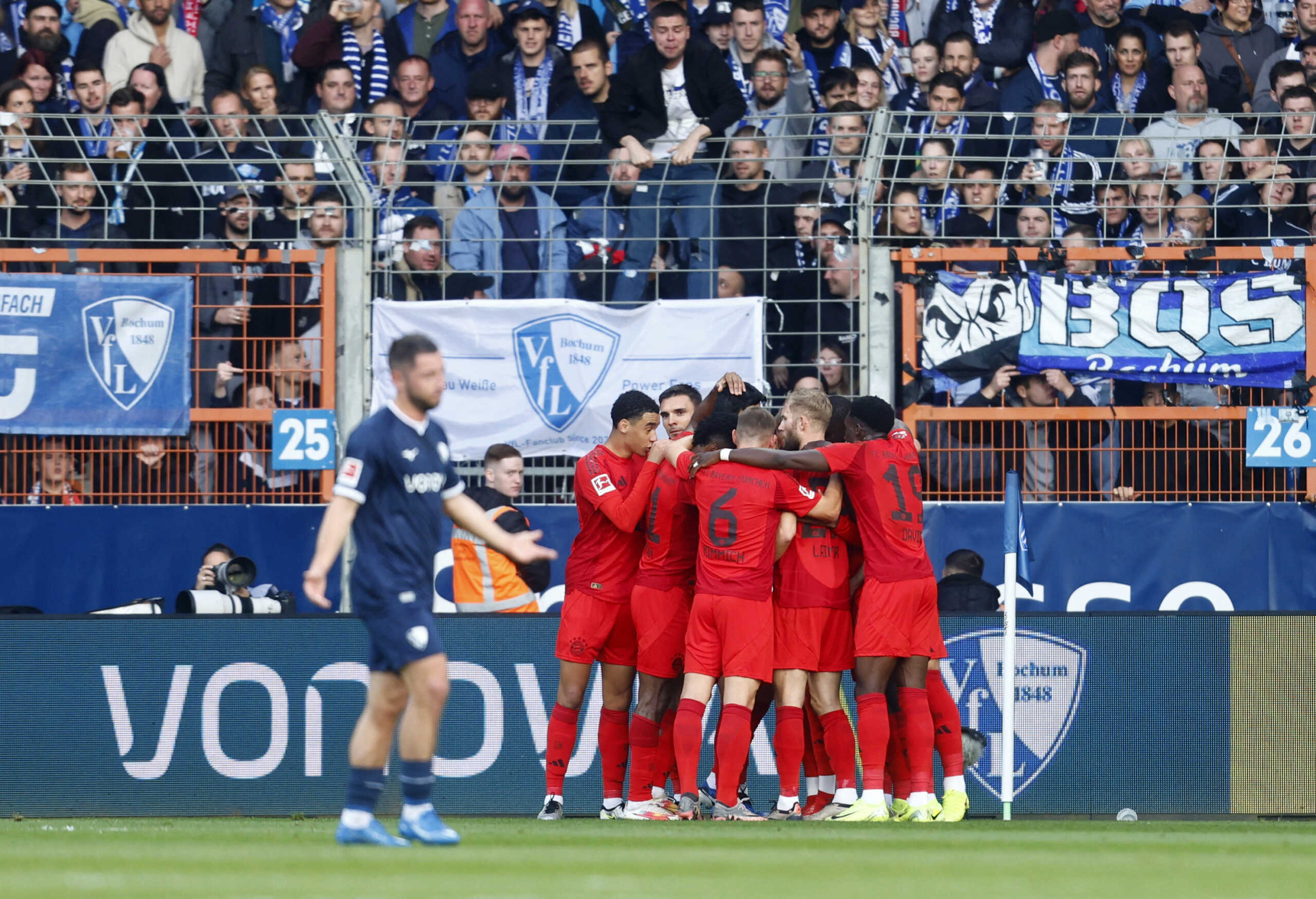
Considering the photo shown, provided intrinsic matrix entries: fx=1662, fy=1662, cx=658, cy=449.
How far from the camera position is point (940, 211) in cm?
1339

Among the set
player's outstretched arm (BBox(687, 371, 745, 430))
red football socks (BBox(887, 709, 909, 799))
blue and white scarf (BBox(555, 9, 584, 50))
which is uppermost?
blue and white scarf (BBox(555, 9, 584, 50))

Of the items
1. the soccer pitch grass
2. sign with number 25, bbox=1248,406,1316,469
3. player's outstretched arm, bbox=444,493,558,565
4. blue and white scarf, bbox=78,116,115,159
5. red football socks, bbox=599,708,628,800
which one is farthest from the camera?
blue and white scarf, bbox=78,116,115,159

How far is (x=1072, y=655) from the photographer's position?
414 inches

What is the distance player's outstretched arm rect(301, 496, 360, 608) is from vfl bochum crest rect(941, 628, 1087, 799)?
16.4 feet

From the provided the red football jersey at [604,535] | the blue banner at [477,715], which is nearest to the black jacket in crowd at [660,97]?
the red football jersey at [604,535]

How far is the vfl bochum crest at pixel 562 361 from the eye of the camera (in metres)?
12.4

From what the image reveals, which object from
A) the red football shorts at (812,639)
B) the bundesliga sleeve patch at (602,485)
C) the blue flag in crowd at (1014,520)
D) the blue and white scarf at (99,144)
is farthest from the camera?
the blue and white scarf at (99,144)

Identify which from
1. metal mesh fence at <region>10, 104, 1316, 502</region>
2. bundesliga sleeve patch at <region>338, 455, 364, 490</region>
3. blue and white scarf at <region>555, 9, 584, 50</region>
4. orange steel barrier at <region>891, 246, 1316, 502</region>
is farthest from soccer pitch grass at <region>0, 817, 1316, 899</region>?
blue and white scarf at <region>555, 9, 584, 50</region>

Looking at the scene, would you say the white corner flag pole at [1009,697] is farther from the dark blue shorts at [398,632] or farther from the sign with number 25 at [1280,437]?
the dark blue shorts at [398,632]

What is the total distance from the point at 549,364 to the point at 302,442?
189 centimetres

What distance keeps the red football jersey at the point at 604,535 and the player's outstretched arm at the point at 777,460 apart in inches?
22.2

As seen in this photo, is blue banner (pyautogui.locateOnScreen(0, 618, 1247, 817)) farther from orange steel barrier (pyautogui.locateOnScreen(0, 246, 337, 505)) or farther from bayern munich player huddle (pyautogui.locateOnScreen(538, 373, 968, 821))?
orange steel barrier (pyautogui.locateOnScreen(0, 246, 337, 505))

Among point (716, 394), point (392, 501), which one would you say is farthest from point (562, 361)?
point (392, 501)

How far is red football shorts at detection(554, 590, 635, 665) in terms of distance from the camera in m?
9.45
